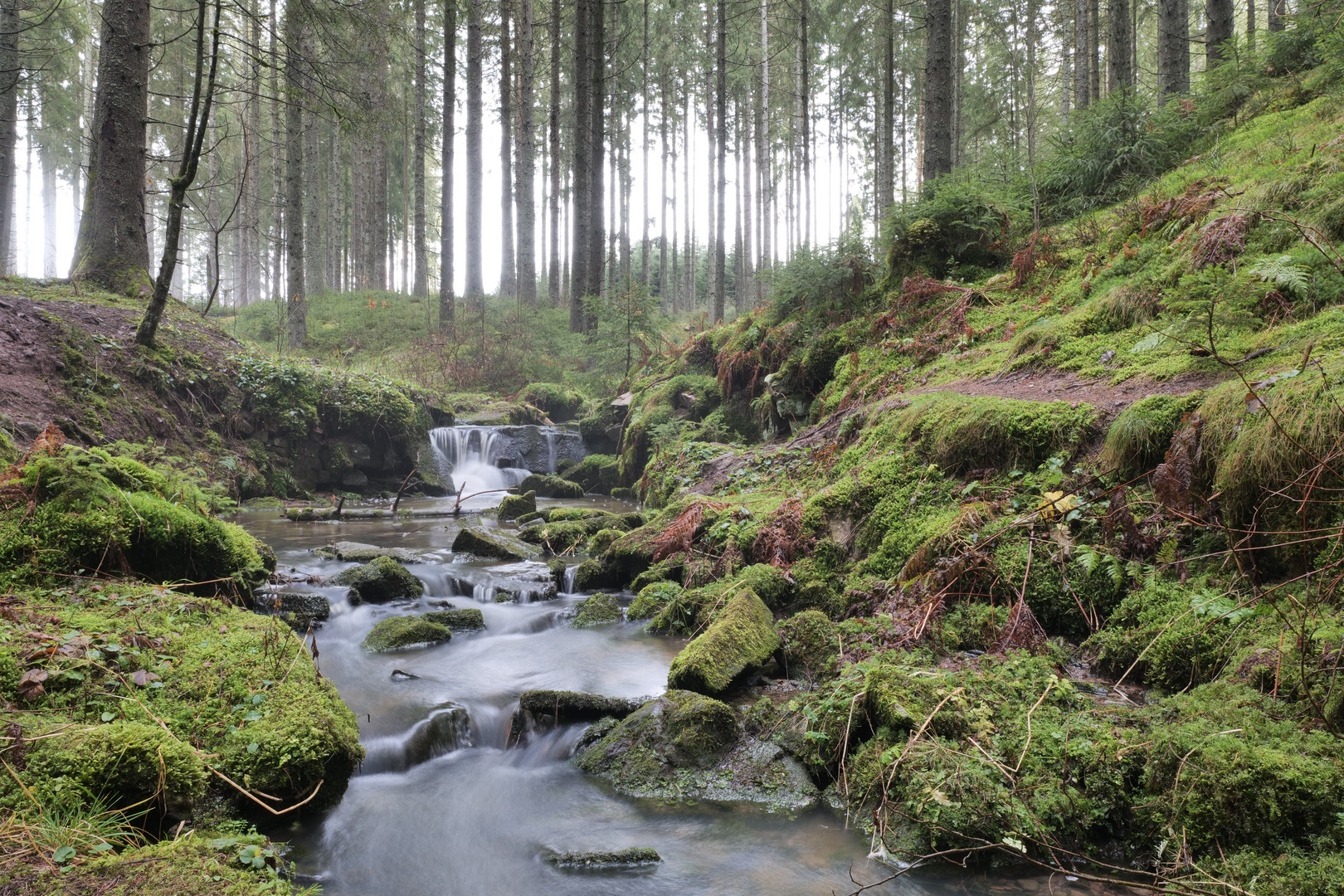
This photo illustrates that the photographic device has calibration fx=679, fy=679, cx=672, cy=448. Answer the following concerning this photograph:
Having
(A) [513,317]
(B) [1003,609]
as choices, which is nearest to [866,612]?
(B) [1003,609]

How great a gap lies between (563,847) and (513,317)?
71.2 ft

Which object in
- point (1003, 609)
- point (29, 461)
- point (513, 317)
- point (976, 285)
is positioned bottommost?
point (1003, 609)

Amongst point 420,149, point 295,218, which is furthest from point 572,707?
point 420,149

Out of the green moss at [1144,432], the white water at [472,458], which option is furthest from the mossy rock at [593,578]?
the white water at [472,458]

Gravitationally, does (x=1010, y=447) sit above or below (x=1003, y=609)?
above

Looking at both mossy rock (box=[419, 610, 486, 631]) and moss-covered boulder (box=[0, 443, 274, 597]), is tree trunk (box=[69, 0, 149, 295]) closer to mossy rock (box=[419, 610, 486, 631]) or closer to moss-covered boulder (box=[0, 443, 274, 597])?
moss-covered boulder (box=[0, 443, 274, 597])

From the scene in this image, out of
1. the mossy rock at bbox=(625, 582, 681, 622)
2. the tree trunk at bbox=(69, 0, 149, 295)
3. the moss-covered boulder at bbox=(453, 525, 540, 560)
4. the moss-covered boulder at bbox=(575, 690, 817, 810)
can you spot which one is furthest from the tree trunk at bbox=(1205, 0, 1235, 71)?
the tree trunk at bbox=(69, 0, 149, 295)

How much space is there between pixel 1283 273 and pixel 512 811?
6543 millimetres

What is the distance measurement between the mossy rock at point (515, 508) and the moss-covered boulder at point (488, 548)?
2.43 meters

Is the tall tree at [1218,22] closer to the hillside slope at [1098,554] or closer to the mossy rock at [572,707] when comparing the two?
the hillside slope at [1098,554]

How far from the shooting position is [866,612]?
A: 210 inches

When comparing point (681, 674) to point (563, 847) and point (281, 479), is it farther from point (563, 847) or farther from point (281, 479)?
point (281, 479)

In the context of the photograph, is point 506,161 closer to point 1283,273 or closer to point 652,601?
point 652,601

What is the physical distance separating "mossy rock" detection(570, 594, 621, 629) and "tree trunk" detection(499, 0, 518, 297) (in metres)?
23.9
